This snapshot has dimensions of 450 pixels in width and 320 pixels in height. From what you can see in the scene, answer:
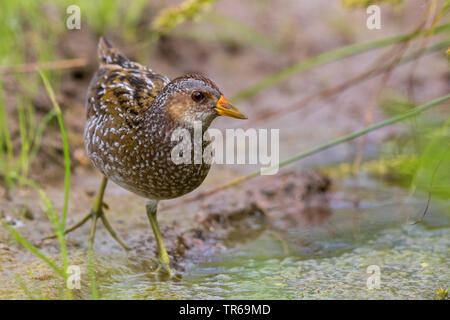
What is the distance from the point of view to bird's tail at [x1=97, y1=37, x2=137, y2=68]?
4.54 metres

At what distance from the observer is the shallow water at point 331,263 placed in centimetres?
338

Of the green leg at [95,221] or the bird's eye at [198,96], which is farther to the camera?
the green leg at [95,221]

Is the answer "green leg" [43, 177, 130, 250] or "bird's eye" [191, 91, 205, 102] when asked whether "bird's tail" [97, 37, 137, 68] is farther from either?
"bird's eye" [191, 91, 205, 102]

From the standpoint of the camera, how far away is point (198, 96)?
11.4 feet

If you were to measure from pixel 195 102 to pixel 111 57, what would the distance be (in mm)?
1386

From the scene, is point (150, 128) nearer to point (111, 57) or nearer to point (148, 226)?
point (148, 226)

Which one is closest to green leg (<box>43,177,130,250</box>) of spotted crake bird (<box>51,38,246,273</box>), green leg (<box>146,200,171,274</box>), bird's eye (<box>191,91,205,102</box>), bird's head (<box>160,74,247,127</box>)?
spotted crake bird (<box>51,38,246,273</box>)

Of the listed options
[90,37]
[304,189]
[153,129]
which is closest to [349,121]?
[304,189]

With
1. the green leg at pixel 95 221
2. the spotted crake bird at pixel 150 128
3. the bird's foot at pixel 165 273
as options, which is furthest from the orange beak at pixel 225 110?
the green leg at pixel 95 221

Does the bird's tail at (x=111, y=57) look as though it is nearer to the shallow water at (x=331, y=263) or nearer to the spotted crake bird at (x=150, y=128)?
the spotted crake bird at (x=150, y=128)

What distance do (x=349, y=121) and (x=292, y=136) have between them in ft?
2.53

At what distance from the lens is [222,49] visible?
7.89 meters

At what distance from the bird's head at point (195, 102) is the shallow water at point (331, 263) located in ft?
Result: 3.00
